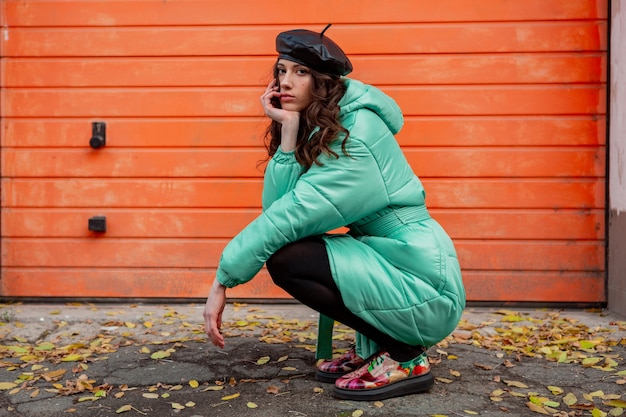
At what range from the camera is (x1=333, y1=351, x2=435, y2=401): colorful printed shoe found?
126 inches

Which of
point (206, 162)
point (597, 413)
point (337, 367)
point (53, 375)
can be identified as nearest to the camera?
point (597, 413)

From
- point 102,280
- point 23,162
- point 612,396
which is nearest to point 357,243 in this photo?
point 612,396

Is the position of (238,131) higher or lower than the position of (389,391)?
higher

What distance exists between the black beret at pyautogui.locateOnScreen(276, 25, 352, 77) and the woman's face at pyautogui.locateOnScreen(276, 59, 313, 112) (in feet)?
0.10

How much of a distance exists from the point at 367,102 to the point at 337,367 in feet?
3.98

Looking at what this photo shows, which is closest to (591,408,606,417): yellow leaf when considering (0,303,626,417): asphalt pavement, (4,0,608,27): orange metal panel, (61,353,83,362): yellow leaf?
(0,303,626,417): asphalt pavement

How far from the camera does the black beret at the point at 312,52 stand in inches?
126

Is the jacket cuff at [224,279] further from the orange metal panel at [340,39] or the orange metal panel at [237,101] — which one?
the orange metal panel at [340,39]

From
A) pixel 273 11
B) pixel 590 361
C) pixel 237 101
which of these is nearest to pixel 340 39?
pixel 273 11

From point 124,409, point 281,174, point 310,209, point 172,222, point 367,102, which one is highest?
point 367,102

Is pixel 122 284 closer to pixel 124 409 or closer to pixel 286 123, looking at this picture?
pixel 124 409

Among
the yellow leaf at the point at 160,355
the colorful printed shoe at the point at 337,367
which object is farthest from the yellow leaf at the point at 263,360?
the yellow leaf at the point at 160,355

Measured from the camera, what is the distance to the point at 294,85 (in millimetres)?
3287

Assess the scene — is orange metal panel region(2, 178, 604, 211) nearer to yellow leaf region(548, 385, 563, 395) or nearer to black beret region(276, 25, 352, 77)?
yellow leaf region(548, 385, 563, 395)
